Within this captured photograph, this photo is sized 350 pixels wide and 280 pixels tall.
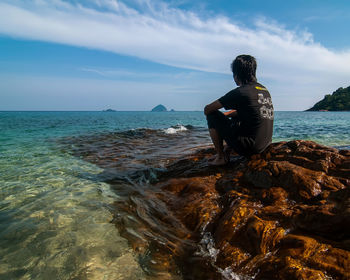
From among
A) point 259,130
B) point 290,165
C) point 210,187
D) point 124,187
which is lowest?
point 124,187

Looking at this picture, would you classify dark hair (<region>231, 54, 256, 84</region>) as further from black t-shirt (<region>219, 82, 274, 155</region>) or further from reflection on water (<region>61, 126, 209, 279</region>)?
reflection on water (<region>61, 126, 209, 279</region>)

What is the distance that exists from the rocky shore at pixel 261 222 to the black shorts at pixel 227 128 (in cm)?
39

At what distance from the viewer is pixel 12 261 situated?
2592 mm

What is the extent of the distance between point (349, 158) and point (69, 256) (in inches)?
164

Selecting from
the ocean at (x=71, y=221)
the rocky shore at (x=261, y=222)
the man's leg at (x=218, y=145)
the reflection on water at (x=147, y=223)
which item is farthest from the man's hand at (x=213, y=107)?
the ocean at (x=71, y=221)

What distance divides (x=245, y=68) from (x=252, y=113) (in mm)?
893

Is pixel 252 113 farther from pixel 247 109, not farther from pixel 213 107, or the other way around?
pixel 213 107

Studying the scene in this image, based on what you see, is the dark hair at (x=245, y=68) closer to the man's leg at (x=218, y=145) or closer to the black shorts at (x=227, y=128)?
the black shorts at (x=227, y=128)

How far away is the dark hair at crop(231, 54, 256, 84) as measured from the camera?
4.27m

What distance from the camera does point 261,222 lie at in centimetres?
270

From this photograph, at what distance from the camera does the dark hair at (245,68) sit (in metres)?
4.27

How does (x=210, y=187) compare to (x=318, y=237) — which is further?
(x=210, y=187)

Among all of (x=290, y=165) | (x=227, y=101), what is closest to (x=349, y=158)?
(x=290, y=165)

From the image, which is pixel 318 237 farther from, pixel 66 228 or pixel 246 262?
pixel 66 228
